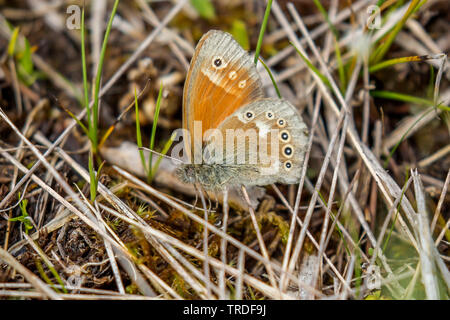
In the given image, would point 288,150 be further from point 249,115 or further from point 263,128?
point 249,115

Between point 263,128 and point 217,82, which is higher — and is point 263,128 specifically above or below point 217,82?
below

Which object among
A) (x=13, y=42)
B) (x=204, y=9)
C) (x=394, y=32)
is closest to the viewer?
(x=394, y=32)

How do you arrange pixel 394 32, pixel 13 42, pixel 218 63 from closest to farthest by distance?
1. pixel 218 63
2. pixel 394 32
3. pixel 13 42

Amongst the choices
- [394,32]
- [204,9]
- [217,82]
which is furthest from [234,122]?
[204,9]

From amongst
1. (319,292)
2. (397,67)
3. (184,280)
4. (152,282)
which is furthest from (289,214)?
(397,67)

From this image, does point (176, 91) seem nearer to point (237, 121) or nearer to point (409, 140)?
point (237, 121)

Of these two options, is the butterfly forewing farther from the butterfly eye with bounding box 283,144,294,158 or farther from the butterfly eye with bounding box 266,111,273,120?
the butterfly eye with bounding box 283,144,294,158

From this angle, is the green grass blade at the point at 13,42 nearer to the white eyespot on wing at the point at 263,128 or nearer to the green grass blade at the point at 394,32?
the white eyespot on wing at the point at 263,128
